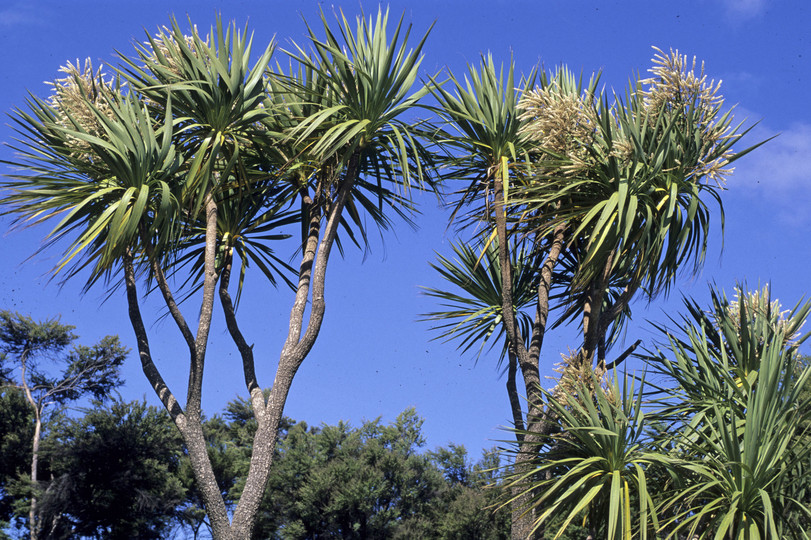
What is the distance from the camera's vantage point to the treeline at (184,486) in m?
21.9

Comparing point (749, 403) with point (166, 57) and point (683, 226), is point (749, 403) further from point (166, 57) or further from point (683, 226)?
point (166, 57)

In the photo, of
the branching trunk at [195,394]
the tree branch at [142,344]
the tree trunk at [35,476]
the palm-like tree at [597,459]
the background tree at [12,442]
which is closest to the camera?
the palm-like tree at [597,459]

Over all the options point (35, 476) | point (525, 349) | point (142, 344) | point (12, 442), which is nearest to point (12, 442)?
point (12, 442)

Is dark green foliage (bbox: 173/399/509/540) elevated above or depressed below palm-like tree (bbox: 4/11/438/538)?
above

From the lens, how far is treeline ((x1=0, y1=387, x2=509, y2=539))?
2189cm

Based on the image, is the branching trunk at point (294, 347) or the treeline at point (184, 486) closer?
the branching trunk at point (294, 347)

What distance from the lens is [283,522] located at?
968 inches

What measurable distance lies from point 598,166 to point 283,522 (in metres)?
20.9

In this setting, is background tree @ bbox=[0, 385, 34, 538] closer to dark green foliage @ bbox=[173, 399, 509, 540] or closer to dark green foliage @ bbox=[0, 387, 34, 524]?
dark green foliage @ bbox=[0, 387, 34, 524]

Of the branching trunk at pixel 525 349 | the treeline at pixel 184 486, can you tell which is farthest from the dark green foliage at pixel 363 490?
the branching trunk at pixel 525 349

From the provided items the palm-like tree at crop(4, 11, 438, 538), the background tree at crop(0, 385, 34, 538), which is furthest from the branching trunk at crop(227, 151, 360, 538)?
the background tree at crop(0, 385, 34, 538)

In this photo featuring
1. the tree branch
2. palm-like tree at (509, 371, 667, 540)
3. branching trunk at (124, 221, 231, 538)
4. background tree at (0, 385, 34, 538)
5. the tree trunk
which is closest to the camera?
palm-like tree at (509, 371, 667, 540)

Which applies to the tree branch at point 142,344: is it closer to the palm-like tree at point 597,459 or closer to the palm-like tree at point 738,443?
the palm-like tree at point 597,459

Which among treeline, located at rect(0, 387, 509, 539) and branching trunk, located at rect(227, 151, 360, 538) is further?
treeline, located at rect(0, 387, 509, 539)
